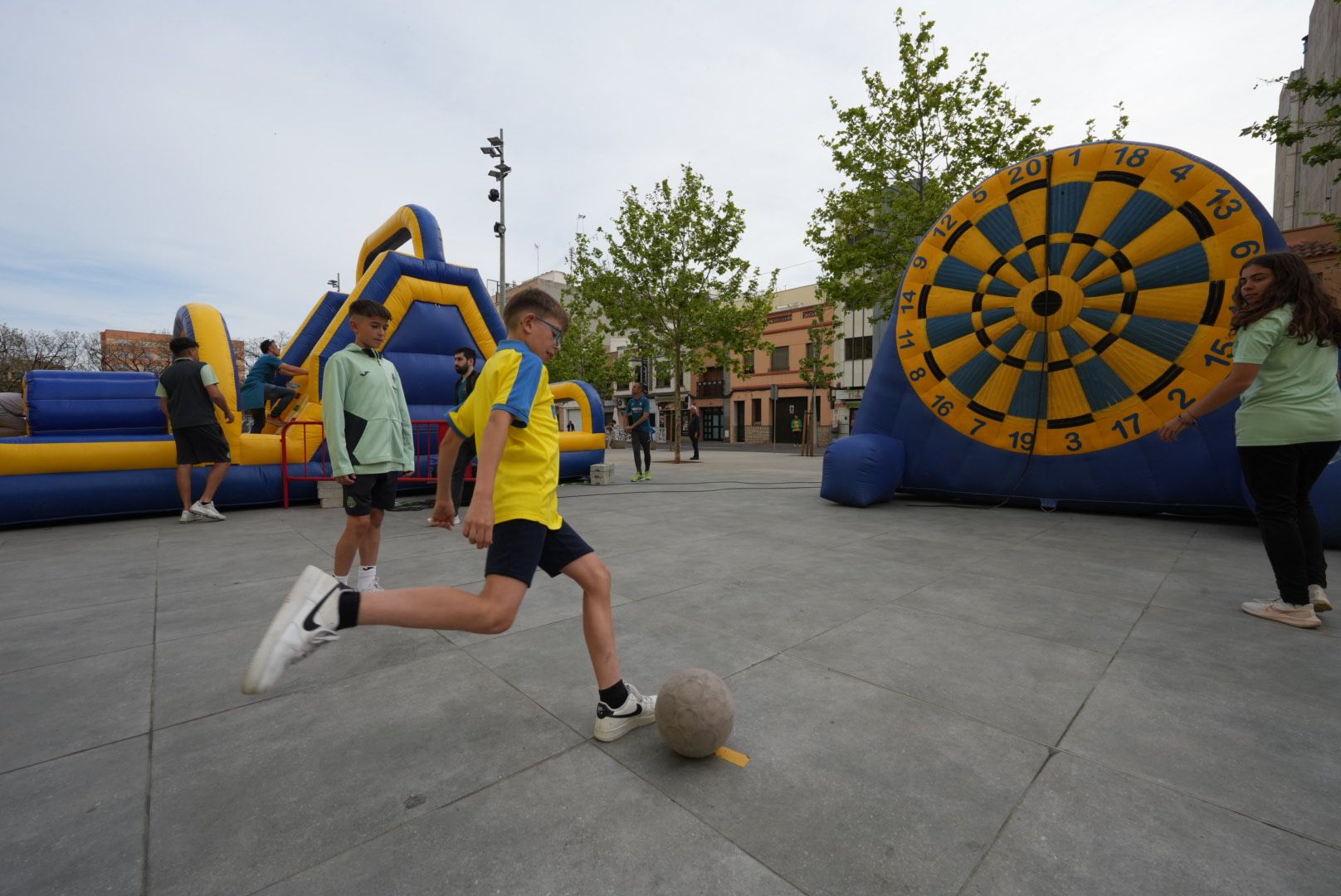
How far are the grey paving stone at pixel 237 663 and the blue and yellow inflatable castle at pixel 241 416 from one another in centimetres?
530

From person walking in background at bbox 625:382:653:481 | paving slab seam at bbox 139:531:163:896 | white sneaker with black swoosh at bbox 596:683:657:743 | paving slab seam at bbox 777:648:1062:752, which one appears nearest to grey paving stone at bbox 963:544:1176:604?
paving slab seam at bbox 777:648:1062:752

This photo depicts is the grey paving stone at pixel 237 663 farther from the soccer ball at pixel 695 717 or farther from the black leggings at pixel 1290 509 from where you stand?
the black leggings at pixel 1290 509

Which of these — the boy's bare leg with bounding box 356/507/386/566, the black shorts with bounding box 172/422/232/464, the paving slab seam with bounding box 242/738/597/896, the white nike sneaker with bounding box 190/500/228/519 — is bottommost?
the paving slab seam with bounding box 242/738/597/896

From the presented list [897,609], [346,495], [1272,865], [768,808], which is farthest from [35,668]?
[1272,865]

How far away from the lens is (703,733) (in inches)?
77.9

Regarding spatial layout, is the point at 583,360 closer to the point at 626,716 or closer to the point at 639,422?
the point at 639,422

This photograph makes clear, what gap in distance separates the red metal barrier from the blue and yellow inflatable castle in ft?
0.13

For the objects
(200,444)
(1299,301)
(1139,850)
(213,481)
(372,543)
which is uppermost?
(1299,301)

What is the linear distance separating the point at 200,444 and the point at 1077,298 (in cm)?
984

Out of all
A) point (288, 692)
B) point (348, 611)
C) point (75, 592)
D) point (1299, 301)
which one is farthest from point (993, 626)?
point (75, 592)

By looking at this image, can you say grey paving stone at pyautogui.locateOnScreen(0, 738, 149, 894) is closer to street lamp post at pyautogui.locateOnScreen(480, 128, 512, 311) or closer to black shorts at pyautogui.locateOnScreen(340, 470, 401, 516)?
black shorts at pyautogui.locateOnScreen(340, 470, 401, 516)

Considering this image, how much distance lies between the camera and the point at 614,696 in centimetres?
220

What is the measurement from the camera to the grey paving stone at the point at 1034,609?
10.4 ft

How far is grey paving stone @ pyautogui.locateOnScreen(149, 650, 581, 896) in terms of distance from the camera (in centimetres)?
163
